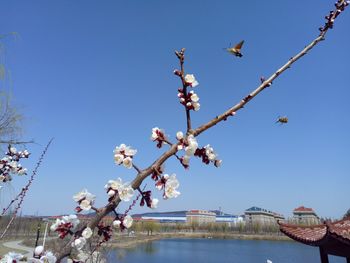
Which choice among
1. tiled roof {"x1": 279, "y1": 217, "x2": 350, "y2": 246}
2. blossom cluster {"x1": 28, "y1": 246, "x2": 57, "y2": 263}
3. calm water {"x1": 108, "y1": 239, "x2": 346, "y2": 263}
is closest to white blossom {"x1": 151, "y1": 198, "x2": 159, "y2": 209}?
blossom cluster {"x1": 28, "y1": 246, "x2": 57, "y2": 263}

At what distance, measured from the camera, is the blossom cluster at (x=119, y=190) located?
1.22 metres

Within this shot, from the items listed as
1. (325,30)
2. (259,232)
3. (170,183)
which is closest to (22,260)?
(170,183)

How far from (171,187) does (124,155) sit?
0.23m

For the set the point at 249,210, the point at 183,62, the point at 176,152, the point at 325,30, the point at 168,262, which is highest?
the point at 249,210

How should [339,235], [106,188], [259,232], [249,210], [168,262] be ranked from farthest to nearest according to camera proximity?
[249,210] → [259,232] → [168,262] → [339,235] → [106,188]

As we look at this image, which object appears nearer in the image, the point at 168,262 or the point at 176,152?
the point at 176,152

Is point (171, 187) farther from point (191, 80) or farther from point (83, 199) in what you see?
point (191, 80)

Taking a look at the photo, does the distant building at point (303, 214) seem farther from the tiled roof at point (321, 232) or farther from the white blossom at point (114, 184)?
the white blossom at point (114, 184)

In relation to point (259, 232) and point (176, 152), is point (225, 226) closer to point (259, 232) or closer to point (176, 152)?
point (259, 232)

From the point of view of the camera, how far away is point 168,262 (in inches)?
1308

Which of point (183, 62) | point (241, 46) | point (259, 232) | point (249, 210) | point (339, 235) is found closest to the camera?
point (183, 62)

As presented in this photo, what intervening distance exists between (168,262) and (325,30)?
34600 millimetres

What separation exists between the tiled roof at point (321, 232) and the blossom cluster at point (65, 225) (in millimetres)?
7149

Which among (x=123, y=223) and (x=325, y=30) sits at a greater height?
(x=325, y=30)
